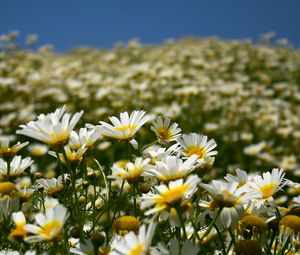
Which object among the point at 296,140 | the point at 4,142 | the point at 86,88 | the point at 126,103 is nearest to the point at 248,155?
the point at 296,140

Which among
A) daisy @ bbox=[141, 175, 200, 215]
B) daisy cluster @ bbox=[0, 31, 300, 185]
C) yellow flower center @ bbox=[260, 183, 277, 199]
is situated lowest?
daisy @ bbox=[141, 175, 200, 215]

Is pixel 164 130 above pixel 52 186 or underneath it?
above

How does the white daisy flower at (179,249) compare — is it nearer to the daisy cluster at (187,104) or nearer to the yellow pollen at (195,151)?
the yellow pollen at (195,151)

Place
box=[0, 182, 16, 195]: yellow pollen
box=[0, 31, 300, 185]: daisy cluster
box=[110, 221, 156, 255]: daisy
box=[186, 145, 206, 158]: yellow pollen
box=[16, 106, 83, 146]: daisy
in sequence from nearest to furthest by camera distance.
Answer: box=[110, 221, 156, 255]: daisy
box=[16, 106, 83, 146]: daisy
box=[0, 182, 16, 195]: yellow pollen
box=[186, 145, 206, 158]: yellow pollen
box=[0, 31, 300, 185]: daisy cluster

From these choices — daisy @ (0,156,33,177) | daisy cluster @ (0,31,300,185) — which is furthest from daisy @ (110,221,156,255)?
daisy cluster @ (0,31,300,185)

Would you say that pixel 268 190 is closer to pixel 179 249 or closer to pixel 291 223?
pixel 291 223

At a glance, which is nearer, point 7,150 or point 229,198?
point 229,198

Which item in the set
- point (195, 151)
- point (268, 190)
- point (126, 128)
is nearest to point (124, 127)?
point (126, 128)

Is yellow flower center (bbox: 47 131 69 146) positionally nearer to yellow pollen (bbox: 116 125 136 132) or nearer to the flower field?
the flower field
